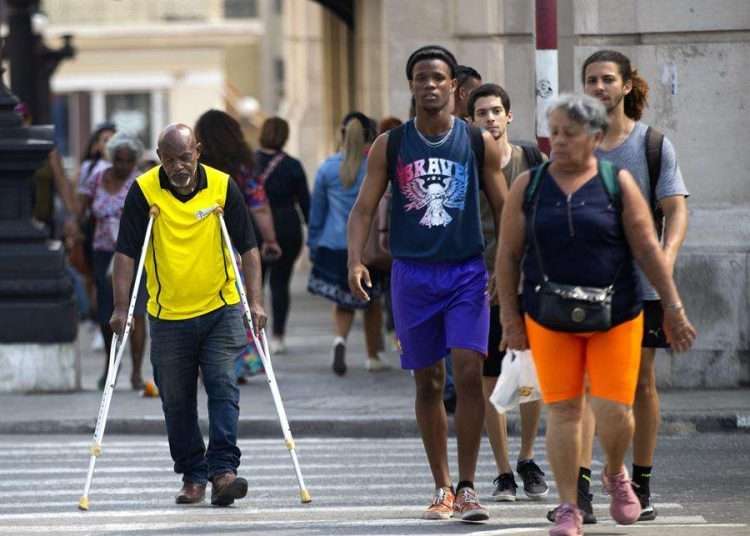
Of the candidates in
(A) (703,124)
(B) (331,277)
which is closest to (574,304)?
(A) (703,124)

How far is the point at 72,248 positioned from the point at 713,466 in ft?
24.2

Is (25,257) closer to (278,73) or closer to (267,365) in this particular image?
(267,365)

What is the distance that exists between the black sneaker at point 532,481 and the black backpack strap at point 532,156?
135 centimetres

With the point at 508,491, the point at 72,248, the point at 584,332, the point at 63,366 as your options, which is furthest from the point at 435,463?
the point at 72,248

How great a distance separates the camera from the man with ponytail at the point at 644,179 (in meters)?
9.16

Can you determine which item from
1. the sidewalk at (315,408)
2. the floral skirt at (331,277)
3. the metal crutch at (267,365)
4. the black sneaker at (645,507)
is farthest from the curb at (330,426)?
the black sneaker at (645,507)

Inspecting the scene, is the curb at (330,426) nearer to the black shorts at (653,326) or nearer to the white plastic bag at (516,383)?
the black shorts at (653,326)


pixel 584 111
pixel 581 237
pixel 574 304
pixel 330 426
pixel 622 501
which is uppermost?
pixel 584 111

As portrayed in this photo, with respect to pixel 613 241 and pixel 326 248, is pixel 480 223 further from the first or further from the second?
pixel 326 248

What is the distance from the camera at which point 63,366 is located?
1489 cm

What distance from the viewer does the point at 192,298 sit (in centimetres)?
989

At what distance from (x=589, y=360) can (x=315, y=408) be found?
5660 millimetres

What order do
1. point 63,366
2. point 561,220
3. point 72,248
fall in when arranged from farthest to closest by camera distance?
point 72,248, point 63,366, point 561,220

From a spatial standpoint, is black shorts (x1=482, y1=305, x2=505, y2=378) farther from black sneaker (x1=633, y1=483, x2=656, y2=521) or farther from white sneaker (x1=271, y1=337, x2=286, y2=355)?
white sneaker (x1=271, y1=337, x2=286, y2=355)
